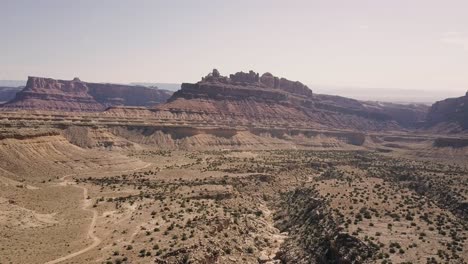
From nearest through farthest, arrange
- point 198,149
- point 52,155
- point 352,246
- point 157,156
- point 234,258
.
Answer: point 352,246, point 234,258, point 52,155, point 157,156, point 198,149

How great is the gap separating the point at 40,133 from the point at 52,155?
5614 millimetres

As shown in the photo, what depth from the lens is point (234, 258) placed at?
4900cm

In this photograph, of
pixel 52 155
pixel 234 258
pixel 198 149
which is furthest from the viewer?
pixel 198 149

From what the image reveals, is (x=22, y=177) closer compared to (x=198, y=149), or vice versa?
(x=22, y=177)

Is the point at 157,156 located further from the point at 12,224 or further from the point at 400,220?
the point at 400,220

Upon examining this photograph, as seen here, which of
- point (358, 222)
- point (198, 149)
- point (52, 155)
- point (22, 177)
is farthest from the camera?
point (198, 149)

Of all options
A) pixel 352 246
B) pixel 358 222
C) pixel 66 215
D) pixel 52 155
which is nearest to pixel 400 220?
pixel 358 222

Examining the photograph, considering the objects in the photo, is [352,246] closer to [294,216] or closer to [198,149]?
[294,216]

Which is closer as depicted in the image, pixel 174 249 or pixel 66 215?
pixel 174 249

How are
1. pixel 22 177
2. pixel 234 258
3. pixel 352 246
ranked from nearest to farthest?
1. pixel 352 246
2. pixel 234 258
3. pixel 22 177

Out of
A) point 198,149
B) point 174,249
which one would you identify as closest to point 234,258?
point 174,249

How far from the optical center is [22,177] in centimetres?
8125

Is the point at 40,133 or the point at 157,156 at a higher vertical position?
the point at 40,133

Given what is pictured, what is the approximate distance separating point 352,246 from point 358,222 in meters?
8.93
